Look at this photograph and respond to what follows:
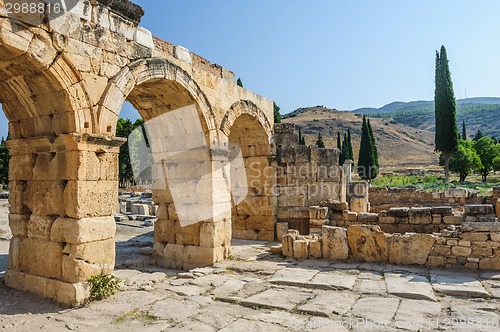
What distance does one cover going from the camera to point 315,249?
26.0 ft

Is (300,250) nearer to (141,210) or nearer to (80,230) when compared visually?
(80,230)

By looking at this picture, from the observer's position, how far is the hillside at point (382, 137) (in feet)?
263

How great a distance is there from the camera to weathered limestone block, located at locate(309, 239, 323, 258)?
25.9 ft

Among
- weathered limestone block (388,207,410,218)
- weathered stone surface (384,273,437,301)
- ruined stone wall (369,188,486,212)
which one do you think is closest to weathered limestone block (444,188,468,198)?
ruined stone wall (369,188,486,212)

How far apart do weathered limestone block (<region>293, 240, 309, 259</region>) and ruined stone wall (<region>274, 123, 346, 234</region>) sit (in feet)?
9.15

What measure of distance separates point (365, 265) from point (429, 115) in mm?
169544

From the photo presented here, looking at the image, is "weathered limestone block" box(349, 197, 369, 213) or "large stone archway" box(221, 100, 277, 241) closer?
"large stone archway" box(221, 100, 277, 241)

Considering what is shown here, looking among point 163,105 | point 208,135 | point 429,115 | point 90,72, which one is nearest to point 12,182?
point 90,72

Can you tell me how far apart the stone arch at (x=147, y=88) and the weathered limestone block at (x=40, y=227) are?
1.49 m

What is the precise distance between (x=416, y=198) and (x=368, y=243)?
40.8 feet

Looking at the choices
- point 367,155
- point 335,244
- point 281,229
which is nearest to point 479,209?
point 335,244

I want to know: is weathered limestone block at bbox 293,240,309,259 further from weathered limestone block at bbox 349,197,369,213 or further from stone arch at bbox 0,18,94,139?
weathered limestone block at bbox 349,197,369,213

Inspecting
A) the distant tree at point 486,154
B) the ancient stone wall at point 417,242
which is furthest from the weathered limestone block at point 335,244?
the distant tree at point 486,154

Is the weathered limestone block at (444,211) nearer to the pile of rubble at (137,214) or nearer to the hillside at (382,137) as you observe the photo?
the pile of rubble at (137,214)
